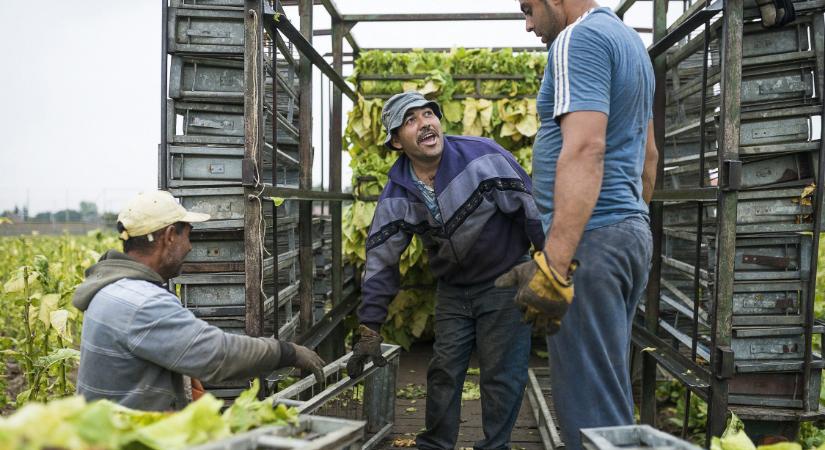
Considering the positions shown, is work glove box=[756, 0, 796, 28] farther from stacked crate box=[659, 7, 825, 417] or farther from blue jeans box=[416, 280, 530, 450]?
blue jeans box=[416, 280, 530, 450]

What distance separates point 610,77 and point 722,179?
46.3 inches

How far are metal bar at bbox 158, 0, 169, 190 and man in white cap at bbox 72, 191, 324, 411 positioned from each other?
93 centimetres

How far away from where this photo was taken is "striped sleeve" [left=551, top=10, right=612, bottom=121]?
2285 mm

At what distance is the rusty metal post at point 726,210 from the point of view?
10.4 feet

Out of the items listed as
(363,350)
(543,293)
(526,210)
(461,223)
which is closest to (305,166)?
(461,223)

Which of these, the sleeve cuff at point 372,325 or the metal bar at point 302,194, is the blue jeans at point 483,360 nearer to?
the sleeve cuff at point 372,325

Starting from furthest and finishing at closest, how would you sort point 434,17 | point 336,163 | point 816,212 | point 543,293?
point 434,17 → point 336,163 → point 816,212 → point 543,293

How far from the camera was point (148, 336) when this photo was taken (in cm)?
241

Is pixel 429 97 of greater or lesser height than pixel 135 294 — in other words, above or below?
above

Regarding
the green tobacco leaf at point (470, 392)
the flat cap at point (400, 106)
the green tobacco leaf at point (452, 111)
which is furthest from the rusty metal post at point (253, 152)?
the green tobacco leaf at point (452, 111)

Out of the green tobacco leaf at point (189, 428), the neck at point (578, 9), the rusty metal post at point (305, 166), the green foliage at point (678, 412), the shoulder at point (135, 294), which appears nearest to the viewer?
the green tobacco leaf at point (189, 428)

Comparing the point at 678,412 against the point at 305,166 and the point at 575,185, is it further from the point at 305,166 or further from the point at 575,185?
the point at 575,185

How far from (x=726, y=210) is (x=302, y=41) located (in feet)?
8.08

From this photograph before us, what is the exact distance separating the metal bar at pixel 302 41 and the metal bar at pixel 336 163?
185 millimetres
